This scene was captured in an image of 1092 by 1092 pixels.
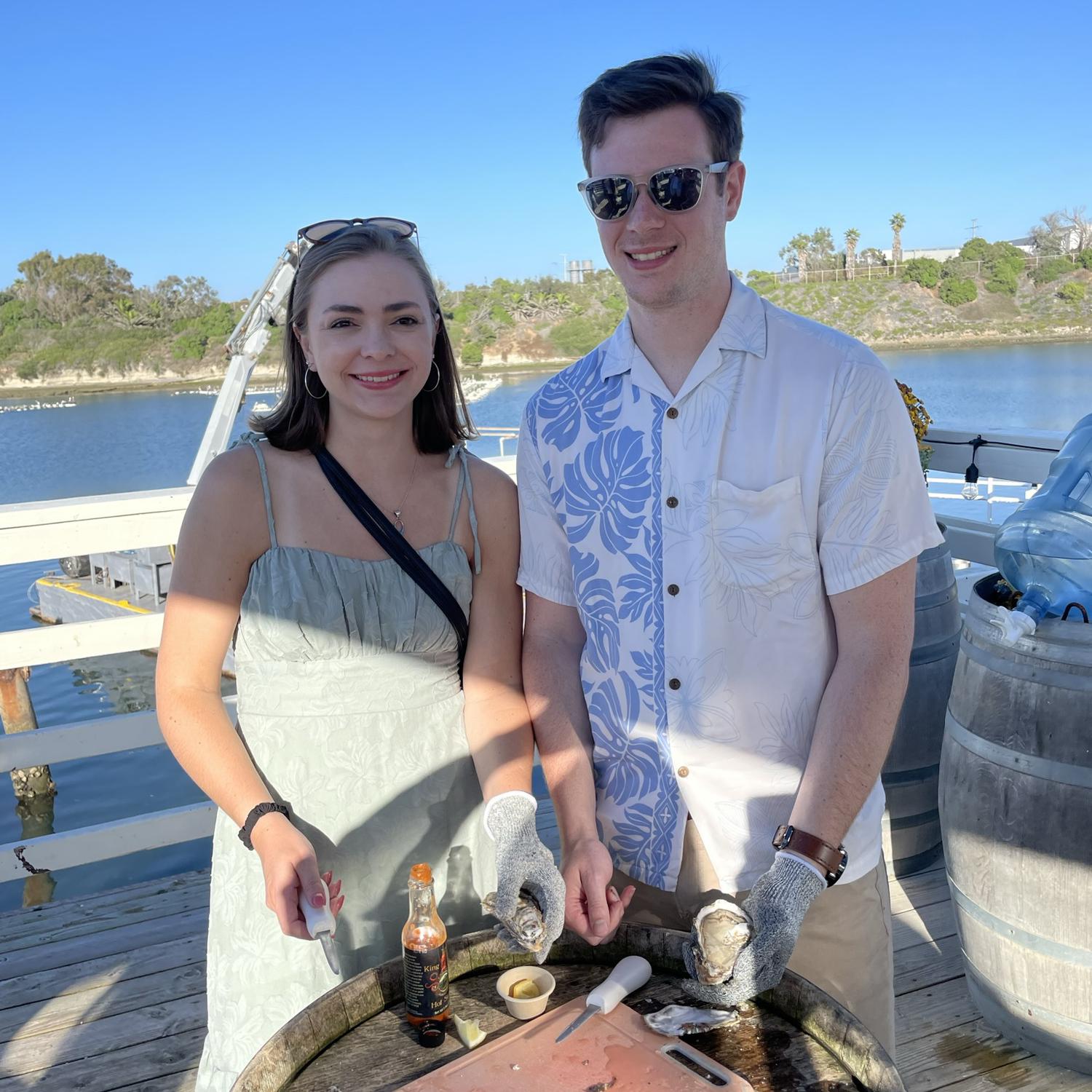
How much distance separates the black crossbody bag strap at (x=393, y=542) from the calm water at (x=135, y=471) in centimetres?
263

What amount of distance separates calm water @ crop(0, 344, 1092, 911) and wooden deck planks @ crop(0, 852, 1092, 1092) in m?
1.93

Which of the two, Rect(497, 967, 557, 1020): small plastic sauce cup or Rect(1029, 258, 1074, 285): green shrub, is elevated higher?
Rect(1029, 258, 1074, 285): green shrub

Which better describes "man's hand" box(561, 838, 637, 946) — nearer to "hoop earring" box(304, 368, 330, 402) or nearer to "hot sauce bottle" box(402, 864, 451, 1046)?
"hot sauce bottle" box(402, 864, 451, 1046)

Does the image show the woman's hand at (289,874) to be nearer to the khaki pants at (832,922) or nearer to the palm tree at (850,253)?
the khaki pants at (832,922)

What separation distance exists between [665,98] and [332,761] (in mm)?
1163

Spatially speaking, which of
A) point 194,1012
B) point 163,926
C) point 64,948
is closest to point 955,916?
point 194,1012

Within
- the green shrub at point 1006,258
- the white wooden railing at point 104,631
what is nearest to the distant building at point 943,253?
the green shrub at point 1006,258

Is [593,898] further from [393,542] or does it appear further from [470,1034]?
[393,542]

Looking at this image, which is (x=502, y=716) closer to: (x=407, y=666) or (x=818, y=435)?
(x=407, y=666)

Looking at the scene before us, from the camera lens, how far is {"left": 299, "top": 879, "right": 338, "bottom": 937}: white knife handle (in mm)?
1342

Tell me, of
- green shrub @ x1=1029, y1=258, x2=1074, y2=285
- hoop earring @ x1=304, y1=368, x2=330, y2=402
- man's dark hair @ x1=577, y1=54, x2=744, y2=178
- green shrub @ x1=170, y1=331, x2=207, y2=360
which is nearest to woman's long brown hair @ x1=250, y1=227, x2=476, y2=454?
hoop earring @ x1=304, y1=368, x2=330, y2=402

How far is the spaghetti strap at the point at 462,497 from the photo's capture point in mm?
1682

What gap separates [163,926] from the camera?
296 cm

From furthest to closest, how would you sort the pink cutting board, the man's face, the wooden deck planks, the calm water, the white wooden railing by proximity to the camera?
1. the calm water
2. the white wooden railing
3. the wooden deck planks
4. the man's face
5. the pink cutting board
